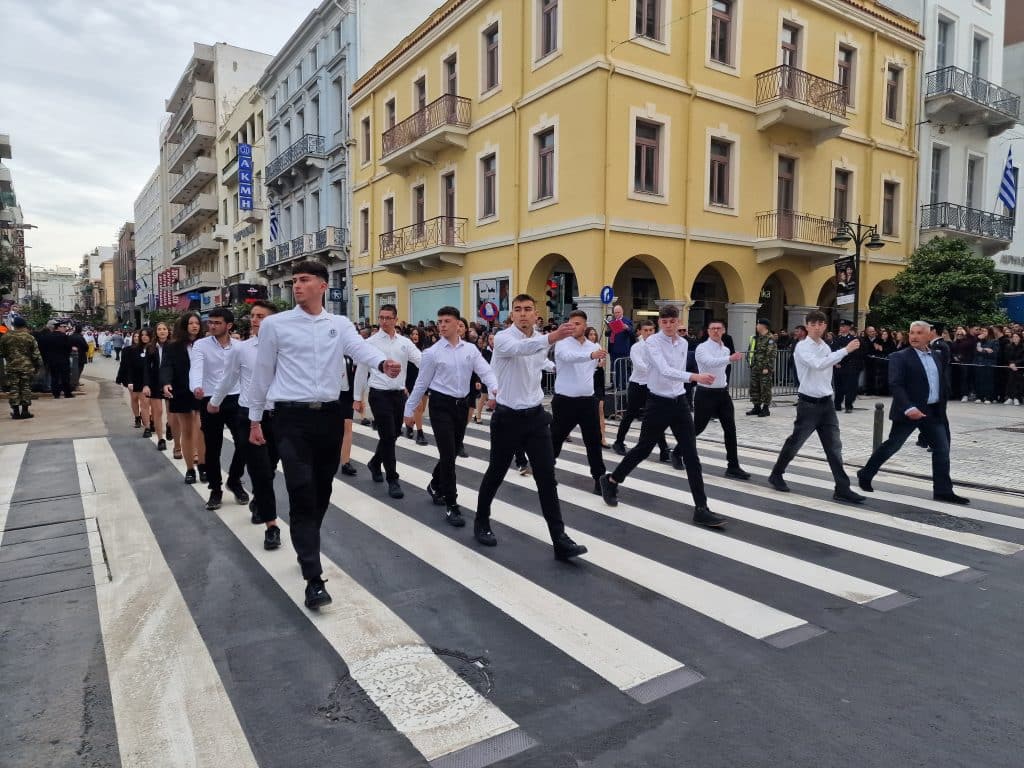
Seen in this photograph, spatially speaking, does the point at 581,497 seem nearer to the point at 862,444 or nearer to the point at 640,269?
the point at 862,444

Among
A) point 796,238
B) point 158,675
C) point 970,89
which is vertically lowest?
point 158,675

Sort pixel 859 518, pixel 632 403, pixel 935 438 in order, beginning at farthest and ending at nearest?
pixel 632 403, pixel 935 438, pixel 859 518

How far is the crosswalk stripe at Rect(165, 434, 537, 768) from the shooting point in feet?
9.25

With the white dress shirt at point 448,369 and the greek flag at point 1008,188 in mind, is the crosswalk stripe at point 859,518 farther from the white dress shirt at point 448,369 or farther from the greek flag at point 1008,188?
the greek flag at point 1008,188

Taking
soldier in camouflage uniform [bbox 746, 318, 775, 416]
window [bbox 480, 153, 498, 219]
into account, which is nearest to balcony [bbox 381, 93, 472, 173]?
Result: window [bbox 480, 153, 498, 219]

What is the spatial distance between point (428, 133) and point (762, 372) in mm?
13501

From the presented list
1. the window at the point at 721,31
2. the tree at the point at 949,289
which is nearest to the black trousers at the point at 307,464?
the window at the point at 721,31

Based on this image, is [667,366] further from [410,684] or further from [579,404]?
[410,684]

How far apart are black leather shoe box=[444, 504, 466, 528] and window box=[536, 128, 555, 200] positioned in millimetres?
13965

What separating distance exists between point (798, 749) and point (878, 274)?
23.8 metres

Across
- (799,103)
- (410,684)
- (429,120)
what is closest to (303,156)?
(429,120)

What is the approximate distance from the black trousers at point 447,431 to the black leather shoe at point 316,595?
2.07 m

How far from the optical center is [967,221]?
24.8 metres

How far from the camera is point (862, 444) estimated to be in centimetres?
1076
